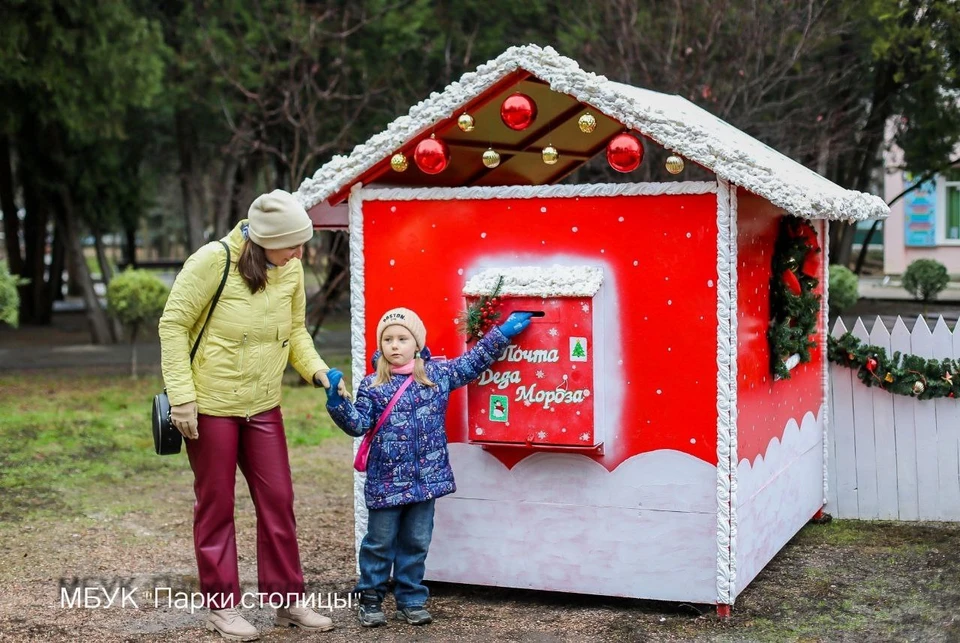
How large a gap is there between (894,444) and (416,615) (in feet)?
11.4

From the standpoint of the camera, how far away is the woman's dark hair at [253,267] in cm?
504

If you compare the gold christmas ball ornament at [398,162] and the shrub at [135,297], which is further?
the shrub at [135,297]

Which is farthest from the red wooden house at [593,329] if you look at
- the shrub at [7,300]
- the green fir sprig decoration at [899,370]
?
the shrub at [7,300]

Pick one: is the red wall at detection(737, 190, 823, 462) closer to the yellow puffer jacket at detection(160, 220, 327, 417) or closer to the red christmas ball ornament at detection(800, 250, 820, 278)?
the red christmas ball ornament at detection(800, 250, 820, 278)

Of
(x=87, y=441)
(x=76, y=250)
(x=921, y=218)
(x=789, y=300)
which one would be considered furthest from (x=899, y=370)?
(x=921, y=218)

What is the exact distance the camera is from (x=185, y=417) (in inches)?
193

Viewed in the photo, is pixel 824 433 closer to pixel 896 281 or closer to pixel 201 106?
pixel 201 106

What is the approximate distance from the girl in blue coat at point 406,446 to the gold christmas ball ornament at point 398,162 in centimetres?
80

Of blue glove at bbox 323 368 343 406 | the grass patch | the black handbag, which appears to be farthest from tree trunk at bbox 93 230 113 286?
blue glove at bbox 323 368 343 406

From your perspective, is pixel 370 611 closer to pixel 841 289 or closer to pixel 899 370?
pixel 899 370

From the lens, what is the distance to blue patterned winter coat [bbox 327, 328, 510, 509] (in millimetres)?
5238

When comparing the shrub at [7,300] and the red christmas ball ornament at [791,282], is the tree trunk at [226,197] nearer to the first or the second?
→ the shrub at [7,300]

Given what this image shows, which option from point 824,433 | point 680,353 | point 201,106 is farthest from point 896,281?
point 680,353

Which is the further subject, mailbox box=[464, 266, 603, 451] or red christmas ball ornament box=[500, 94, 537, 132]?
red christmas ball ornament box=[500, 94, 537, 132]
